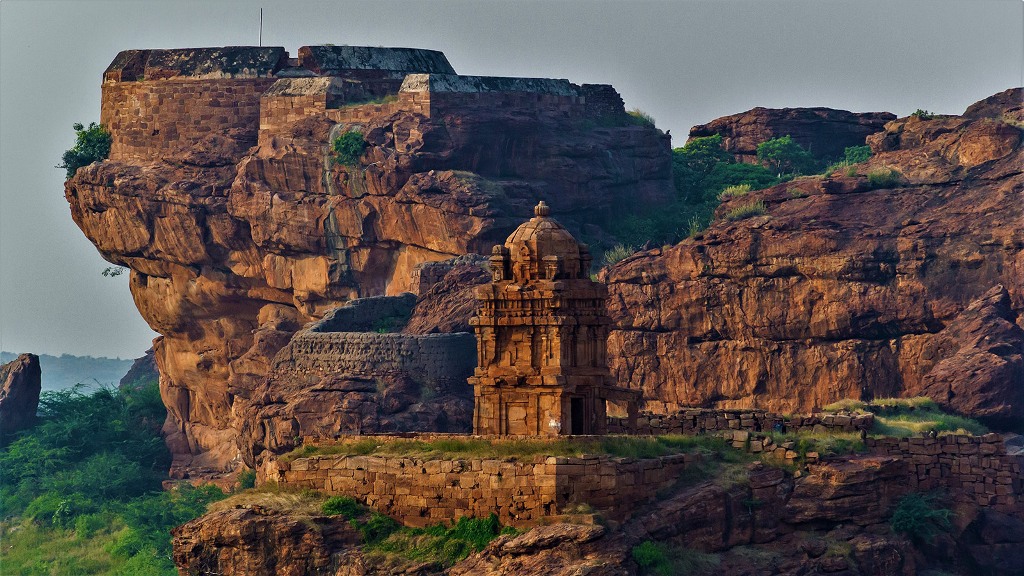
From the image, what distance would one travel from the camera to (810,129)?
103562 mm

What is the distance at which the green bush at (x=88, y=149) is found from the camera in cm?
9950

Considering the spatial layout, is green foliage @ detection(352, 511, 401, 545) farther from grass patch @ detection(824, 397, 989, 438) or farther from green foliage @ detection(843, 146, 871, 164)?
green foliage @ detection(843, 146, 871, 164)

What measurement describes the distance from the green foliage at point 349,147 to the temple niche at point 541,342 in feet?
80.3

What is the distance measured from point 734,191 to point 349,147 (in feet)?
38.7

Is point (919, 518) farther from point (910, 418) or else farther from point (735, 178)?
point (735, 178)

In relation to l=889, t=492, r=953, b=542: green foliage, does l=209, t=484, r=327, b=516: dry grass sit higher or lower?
higher

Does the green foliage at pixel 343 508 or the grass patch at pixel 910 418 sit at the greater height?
the grass patch at pixel 910 418

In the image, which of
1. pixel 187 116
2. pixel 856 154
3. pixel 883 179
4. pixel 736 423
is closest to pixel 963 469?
pixel 736 423

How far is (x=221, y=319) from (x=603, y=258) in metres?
14.1

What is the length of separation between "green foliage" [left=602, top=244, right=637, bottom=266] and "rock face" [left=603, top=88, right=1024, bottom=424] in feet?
8.67

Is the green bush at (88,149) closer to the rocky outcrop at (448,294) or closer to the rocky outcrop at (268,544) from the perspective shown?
the rocky outcrop at (448,294)

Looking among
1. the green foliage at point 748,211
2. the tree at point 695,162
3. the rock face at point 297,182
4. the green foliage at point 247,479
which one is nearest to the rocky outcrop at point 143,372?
the rock face at point 297,182

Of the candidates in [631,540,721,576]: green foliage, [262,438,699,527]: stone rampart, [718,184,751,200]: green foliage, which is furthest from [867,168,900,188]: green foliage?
[631,540,721,576]: green foliage

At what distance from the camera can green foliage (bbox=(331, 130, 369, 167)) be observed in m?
92.7
